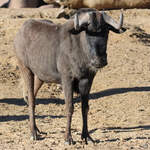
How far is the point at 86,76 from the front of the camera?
804cm

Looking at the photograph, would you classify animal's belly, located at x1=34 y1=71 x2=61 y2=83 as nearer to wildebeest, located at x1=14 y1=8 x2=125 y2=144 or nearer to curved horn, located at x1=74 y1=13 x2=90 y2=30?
wildebeest, located at x1=14 y1=8 x2=125 y2=144

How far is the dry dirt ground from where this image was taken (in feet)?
27.7

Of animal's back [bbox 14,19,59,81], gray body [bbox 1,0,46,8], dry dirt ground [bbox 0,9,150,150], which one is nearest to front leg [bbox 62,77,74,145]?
dry dirt ground [bbox 0,9,150,150]

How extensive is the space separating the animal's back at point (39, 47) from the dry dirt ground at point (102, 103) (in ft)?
3.75

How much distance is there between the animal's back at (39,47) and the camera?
8.42 meters

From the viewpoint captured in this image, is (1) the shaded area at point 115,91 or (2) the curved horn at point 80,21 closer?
(2) the curved horn at point 80,21

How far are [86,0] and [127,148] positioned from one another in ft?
40.0

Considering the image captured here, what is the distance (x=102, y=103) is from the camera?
1159 centimetres

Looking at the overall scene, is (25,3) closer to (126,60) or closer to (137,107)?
(126,60)

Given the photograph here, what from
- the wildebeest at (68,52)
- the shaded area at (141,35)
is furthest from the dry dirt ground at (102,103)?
the wildebeest at (68,52)

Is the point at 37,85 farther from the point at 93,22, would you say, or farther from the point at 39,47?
the point at 93,22

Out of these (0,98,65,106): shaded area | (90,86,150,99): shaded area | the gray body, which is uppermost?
(0,98,65,106): shaded area

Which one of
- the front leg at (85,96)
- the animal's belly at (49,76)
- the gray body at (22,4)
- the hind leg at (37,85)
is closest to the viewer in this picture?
the front leg at (85,96)

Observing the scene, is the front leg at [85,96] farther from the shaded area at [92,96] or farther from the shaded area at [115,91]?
the shaded area at [115,91]
